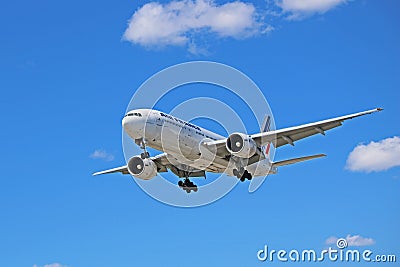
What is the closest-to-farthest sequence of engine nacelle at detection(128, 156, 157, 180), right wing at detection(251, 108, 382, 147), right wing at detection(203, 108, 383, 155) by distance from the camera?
right wing at detection(251, 108, 382, 147), right wing at detection(203, 108, 383, 155), engine nacelle at detection(128, 156, 157, 180)

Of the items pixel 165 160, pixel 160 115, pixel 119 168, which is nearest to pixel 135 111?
pixel 160 115

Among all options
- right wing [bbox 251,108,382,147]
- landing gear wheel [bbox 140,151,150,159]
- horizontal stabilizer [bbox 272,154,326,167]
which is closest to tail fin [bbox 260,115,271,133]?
horizontal stabilizer [bbox 272,154,326,167]

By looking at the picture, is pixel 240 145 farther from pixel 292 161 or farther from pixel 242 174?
pixel 292 161

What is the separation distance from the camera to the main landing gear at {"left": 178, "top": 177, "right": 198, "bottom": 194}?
210 feet

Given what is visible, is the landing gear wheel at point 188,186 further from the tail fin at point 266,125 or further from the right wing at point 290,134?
the tail fin at point 266,125

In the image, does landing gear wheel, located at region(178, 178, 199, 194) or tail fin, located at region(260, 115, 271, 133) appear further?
tail fin, located at region(260, 115, 271, 133)

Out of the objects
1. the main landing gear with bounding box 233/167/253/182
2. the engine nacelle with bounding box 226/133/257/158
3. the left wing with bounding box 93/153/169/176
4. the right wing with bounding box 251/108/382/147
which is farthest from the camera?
the left wing with bounding box 93/153/169/176

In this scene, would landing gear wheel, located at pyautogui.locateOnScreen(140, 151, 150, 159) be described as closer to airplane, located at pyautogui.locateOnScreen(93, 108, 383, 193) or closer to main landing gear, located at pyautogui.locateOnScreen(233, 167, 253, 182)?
airplane, located at pyautogui.locateOnScreen(93, 108, 383, 193)

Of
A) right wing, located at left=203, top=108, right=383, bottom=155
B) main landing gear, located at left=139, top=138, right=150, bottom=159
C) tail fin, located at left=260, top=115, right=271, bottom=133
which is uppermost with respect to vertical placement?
tail fin, located at left=260, top=115, right=271, bottom=133

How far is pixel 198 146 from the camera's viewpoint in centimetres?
5819

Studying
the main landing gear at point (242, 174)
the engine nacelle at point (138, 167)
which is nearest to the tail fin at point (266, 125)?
the main landing gear at point (242, 174)

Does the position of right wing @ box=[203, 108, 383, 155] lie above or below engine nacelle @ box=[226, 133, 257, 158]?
above

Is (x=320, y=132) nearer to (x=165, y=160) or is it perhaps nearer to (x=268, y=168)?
(x=268, y=168)

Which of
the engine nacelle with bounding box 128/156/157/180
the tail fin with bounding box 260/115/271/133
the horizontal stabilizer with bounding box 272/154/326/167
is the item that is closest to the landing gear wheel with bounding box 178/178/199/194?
the engine nacelle with bounding box 128/156/157/180
